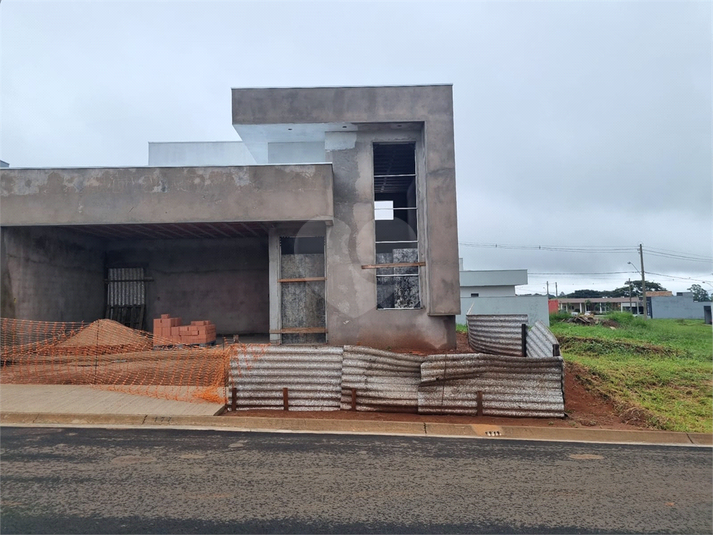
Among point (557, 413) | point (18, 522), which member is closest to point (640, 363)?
point (557, 413)

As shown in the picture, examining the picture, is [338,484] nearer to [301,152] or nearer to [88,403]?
[88,403]

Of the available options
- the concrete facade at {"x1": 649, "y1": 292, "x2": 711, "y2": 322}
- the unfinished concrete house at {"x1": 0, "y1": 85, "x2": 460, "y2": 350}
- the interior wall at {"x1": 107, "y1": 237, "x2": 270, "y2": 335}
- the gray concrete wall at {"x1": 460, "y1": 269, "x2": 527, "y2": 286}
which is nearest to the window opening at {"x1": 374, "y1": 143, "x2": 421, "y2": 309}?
the unfinished concrete house at {"x1": 0, "y1": 85, "x2": 460, "y2": 350}

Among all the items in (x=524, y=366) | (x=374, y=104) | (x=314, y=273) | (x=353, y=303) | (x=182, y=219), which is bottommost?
(x=524, y=366)

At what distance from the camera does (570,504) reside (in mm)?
5223

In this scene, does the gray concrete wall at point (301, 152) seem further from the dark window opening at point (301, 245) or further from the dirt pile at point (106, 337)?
the dirt pile at point (106, 337)

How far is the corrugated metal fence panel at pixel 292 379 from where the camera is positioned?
9359 millimetres

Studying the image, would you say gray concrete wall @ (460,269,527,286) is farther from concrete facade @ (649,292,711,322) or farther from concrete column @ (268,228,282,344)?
concrete column @ (268,228,282,344)

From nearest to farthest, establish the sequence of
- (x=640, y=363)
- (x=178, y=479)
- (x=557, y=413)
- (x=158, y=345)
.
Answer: (x=178, y=479) < (x=557, y=413) < (x=640, y=363) < (x=158, y=345)

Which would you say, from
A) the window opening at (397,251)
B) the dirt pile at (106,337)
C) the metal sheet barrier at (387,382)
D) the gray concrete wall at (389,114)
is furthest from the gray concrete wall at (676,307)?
the dirt pile at (106,337)

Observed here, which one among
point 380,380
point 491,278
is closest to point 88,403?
point 380,380

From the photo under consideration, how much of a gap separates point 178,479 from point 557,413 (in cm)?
673

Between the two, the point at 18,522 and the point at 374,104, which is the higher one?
the point at 374,104

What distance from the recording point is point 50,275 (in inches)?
653

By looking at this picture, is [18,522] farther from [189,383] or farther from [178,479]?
[189,383]
